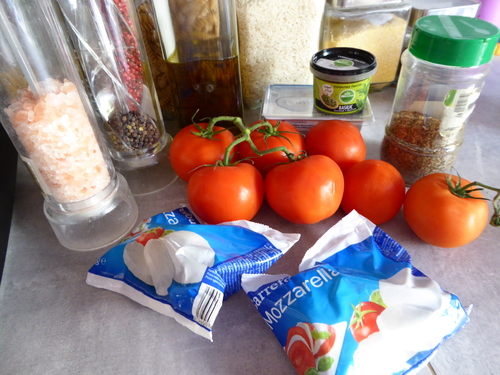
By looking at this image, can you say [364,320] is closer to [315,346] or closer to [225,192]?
[315,346]

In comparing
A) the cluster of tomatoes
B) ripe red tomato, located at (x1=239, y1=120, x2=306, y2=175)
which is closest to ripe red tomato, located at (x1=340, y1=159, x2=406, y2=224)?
the cluster of tomatoes

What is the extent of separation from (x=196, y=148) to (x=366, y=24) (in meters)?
0.48

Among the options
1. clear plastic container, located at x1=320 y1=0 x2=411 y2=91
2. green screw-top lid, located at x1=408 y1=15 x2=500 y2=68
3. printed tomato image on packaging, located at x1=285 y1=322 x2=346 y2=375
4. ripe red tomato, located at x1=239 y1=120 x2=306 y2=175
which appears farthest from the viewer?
clear plastic container, located at x1=320 y1=0 x2=411 y2=91

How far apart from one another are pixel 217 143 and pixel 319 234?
218 mm

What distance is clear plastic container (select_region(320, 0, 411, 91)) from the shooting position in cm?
76

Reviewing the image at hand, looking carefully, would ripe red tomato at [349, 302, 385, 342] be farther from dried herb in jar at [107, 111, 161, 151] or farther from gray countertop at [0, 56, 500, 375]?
dried herb in jar at [107, 111, 161, 151]

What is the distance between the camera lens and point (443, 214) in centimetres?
48

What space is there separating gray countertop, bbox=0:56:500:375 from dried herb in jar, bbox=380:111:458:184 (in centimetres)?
11

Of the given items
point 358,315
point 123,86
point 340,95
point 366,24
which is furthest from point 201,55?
point 358,315

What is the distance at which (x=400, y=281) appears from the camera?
0.42 metres

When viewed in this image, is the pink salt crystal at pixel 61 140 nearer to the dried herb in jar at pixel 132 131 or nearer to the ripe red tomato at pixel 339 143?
the dried herb in jar at pixel 132 131

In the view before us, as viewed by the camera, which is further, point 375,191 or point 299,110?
point 299,110

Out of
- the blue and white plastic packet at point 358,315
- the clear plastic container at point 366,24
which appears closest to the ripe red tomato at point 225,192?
the blue and white plastic packet at point 358,315

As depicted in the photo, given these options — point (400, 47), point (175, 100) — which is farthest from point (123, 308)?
point (400, 47)
